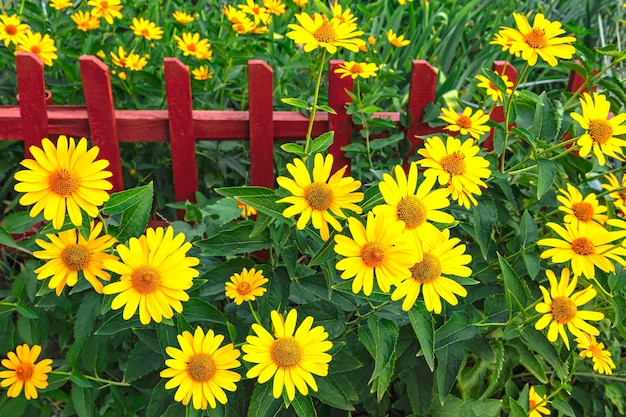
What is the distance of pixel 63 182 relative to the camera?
3.44ft

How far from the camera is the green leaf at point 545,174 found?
50.4 inches

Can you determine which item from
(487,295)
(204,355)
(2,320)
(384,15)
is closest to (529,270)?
(487,295)

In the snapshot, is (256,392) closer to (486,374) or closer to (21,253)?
(486,374)

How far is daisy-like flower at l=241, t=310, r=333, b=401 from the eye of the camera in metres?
1.06

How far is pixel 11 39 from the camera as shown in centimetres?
187

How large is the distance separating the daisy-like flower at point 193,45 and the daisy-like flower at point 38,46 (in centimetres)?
40

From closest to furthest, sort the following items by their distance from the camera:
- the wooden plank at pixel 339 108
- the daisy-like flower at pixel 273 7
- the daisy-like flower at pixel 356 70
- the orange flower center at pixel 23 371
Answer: the orange flower center at pixel 23 371 → the daisy-like flower at pixel 356 70 → the wooden plank at pixel 339 108 → the daisy-like flower at pixel 273 7

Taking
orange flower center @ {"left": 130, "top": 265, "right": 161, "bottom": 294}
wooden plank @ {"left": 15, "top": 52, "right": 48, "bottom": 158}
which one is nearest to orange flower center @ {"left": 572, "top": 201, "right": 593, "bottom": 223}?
orange flower center @ {"left": 130, "top": 265, "right": 161, "bottom": 294}

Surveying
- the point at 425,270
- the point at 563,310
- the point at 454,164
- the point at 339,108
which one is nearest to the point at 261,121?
the point at 339,108

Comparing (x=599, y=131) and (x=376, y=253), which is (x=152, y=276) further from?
(x=599, y=131)

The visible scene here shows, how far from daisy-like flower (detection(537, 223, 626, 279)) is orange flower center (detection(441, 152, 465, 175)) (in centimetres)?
22

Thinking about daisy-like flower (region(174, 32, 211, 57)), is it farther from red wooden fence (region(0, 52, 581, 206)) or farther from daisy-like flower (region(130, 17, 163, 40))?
red wooden fence (region(0, 52, 581, 206))

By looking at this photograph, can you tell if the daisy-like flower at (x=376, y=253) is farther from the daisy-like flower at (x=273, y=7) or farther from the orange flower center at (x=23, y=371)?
the daisy-like flower at (x=273, y=7)

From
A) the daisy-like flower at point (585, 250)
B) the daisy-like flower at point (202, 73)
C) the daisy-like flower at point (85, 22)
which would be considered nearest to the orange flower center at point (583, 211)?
the daisy-like flower at point (585, 250)
